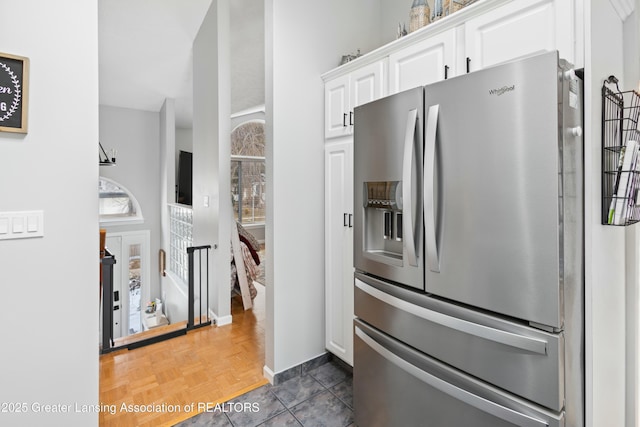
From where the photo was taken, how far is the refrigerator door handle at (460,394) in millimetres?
1048

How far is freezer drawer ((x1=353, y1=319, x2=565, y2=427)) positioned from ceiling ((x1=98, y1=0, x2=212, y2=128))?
13.0ft

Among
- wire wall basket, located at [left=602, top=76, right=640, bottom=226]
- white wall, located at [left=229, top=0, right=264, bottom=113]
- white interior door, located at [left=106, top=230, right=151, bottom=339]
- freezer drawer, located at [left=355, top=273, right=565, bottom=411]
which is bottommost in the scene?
white interior door, located at [left=106, top=230, right=151, bottom=339]

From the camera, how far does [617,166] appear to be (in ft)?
4.05

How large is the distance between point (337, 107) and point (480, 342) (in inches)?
64.9

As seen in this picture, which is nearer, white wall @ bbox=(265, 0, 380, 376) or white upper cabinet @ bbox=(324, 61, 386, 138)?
white upper cabinet @ bbox=(324, 61, 386, 138)

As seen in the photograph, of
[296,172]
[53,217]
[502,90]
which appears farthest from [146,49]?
[502,90]

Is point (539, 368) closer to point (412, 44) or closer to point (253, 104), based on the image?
point (412, 44)

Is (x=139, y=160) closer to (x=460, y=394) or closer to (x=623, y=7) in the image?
(x=460, y=394)

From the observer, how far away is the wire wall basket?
46.2 inches

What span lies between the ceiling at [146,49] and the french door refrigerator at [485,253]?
340 cm

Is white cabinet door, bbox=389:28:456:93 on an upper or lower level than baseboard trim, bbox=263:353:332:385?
upper

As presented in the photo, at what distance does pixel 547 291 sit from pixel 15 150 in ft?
6.58

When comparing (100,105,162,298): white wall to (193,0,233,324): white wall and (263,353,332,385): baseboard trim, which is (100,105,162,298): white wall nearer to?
(193,0,233,324): white wall

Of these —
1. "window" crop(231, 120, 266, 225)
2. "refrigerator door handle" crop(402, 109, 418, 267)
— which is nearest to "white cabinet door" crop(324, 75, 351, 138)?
"refrigerator door handle" crop(402, 109, 418, 267)
